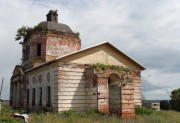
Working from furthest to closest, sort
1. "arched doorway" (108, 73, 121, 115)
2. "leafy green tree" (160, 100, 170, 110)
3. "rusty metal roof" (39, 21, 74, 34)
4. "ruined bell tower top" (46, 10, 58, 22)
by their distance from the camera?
"leafy green tree" (160, 100, 170, 110)
"ruined bell tower top" (46, 10, 58, 22)
"rusty metal roof" (39, 21, 74, 34)
"arched doorway" (108, 73, 121, 115)

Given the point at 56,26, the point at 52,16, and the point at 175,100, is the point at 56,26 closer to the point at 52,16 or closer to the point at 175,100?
the point at 52,16

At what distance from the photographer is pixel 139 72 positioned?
23.6 m

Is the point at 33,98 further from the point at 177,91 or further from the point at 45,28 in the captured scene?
the point at 177,91

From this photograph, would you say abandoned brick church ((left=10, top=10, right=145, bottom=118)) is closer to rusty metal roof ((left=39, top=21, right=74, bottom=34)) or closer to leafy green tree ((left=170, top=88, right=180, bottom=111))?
rusty metal roof ((left=39, top=21, right=74, bottom=34))

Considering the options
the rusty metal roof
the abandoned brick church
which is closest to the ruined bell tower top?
the rusty metal roof

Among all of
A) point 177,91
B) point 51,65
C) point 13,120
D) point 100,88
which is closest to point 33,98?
point 51,65

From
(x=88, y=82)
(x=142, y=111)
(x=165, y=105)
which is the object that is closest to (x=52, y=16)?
(x=88, y=82)

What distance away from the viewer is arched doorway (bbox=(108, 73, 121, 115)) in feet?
65.5

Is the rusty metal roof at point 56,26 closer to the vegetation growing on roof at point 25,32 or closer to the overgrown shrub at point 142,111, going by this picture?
the vegetation growing on roof at point 25,32

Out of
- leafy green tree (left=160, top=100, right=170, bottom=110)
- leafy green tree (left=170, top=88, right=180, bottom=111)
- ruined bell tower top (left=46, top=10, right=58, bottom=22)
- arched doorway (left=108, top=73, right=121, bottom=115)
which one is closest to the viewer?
arched doorway (left=108, top=73, right=121, bottom=115)

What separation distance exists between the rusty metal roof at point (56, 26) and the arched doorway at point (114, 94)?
8.73 metres

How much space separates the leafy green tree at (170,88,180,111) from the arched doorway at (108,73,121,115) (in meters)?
15.5

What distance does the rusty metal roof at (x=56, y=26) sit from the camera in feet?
90.1

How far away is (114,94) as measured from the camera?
20844 mm
